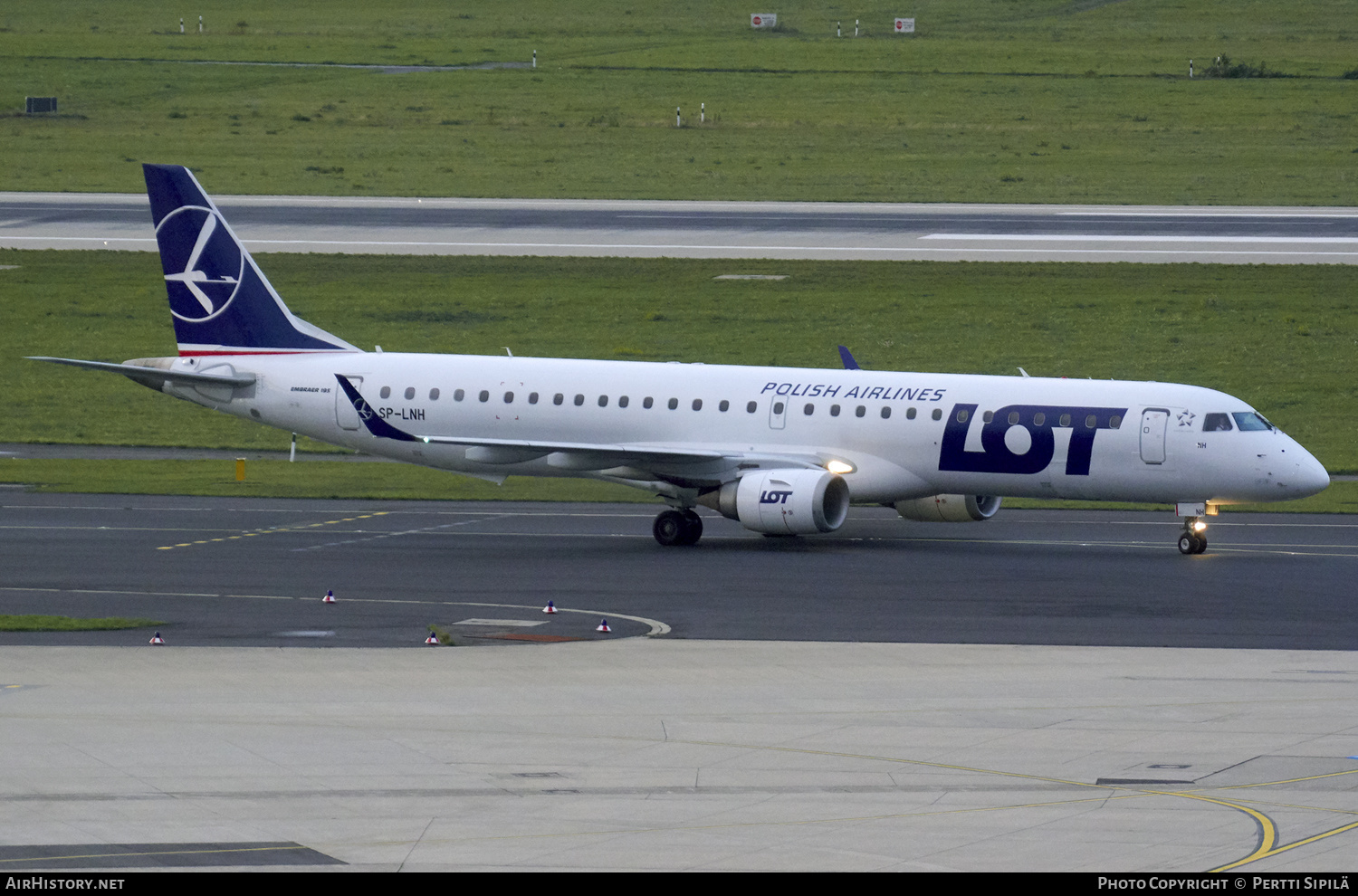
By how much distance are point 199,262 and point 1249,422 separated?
2629 centimetres

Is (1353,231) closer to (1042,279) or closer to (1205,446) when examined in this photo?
(1042,279)

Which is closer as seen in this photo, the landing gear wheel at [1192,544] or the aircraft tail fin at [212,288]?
the landing gear wheel at [1192,544]

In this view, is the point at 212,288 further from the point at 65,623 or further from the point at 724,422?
the point at 65,623

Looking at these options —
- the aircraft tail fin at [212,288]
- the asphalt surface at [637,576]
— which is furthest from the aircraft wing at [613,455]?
the aircraft tail fin at [212,288]

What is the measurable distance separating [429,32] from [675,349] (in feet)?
297

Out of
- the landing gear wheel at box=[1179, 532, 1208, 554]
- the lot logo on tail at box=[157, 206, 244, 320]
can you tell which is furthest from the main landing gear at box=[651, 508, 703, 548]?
the lot logo on tail at box=[157, 206, 244, 320]

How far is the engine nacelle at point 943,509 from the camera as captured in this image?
1729 inches

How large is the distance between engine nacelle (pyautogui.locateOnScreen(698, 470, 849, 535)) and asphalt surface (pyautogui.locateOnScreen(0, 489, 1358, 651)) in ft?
2.37

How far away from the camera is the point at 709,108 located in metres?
117

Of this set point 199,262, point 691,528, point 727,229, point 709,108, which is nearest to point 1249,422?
point 691,528

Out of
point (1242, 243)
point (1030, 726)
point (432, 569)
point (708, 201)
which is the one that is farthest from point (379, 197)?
point (1030, 726)

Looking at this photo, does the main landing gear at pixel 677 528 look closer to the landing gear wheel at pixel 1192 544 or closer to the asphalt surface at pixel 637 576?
the asphalt surface at pixel 637 576

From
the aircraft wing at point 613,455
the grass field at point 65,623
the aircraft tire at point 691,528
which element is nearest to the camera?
the grass field at point 65,623

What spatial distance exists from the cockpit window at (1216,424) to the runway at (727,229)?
118 feet
